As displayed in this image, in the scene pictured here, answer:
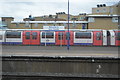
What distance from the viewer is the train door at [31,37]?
91.9 feet

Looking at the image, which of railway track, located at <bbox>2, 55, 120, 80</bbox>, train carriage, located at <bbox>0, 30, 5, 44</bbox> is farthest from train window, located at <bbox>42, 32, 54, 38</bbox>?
railway track, located at <bbox>2, 55, 120, 80</bbox>

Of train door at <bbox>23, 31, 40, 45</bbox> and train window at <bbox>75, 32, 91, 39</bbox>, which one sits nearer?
train window at <bbox>75, 32, 91, 39</bbox>

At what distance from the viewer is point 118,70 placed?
10.1 m

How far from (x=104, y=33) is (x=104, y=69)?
58.9ft

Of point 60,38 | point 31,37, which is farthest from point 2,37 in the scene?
point 60,38

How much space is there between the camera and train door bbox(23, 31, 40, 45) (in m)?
28.0

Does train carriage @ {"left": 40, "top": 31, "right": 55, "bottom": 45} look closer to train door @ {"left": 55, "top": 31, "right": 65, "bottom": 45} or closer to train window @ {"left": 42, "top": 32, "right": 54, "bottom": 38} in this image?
train window @ {"left": 42, "top": 32, "right": 54, "bottom": 38}

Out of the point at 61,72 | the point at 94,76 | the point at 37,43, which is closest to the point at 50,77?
the point at 61,72

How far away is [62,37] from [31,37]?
4948 mm

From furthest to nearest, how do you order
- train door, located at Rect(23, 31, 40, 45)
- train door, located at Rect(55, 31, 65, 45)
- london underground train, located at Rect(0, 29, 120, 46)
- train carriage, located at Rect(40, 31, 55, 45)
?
train door, located at Rect(23, 31, 40, 45), train door, located at Rect(55, 31, 65, 45), train carriage, located at Rect(40, 31, 55, 45), london underground train, located at Rect(0, 29, 120, 46)

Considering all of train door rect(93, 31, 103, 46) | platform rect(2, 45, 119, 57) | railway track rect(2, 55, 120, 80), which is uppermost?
train door rect(93, 31, 103, 46)

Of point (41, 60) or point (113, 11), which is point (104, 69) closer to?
point (41, 60)

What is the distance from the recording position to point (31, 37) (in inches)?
1112

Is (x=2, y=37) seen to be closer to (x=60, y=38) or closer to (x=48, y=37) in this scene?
(x=48, y=37)
